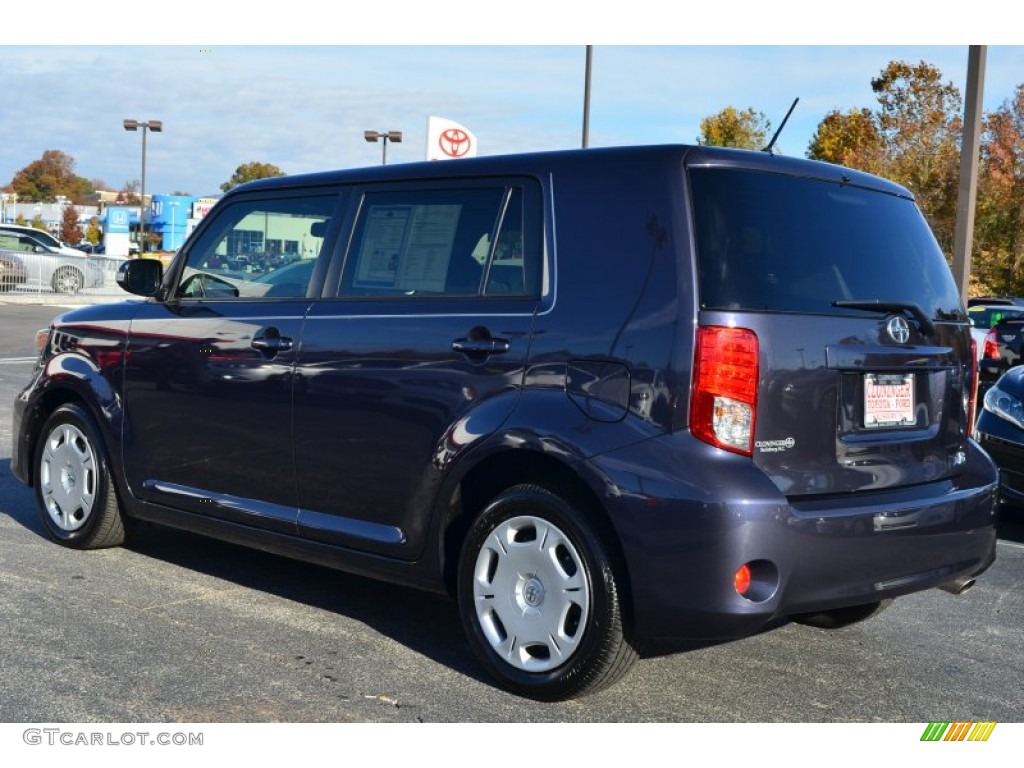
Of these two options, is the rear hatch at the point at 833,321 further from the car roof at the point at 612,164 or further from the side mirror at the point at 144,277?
the side mirror at the point at 144,277

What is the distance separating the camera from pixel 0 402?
12.4m

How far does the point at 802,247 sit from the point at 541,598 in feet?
4.71

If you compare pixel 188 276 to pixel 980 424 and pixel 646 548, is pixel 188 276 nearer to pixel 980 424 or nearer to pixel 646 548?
pixel 646 548

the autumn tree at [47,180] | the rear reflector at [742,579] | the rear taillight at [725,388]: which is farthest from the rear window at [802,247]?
the autumn tree at [47,180]

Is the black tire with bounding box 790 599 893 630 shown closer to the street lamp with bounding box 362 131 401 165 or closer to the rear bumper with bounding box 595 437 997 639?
the rear bumper with bounding box 595 437 997 639

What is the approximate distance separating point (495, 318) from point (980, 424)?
454 cm

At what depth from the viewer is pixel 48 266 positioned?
35.6 metres

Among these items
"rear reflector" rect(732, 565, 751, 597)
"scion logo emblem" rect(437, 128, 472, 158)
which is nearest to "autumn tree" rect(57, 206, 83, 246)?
"scion logo emblem" rect(437, 128, 472, 158)

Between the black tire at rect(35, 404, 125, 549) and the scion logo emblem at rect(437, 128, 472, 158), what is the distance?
1080 centimetres

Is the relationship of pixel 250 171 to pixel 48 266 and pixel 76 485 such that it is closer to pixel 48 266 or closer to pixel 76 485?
pixel 48 266

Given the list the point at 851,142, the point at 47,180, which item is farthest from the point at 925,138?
the point at 47,180

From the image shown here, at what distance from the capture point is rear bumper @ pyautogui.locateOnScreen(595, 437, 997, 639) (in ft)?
12.9

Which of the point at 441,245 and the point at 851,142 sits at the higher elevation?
the point at 851,142

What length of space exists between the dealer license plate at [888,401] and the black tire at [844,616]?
982 millimetres
